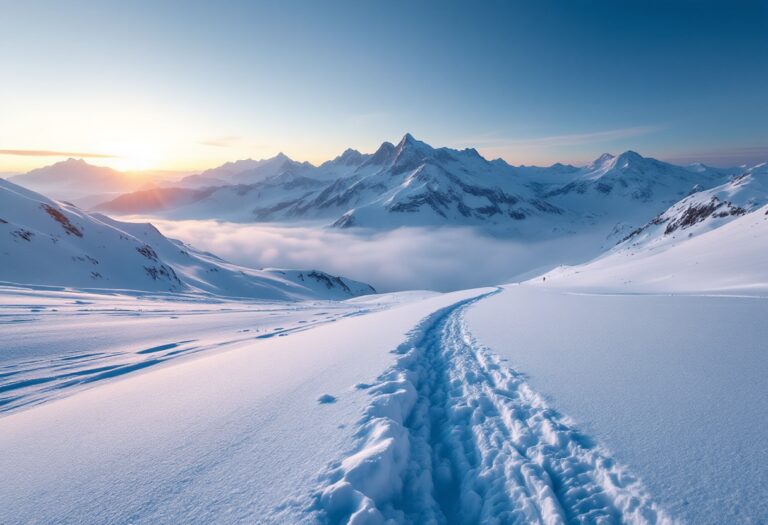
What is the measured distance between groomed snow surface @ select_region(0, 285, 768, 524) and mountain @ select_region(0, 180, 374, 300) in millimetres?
44757

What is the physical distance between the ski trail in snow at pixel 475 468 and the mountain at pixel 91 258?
48.5m

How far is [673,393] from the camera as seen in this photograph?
5.37m

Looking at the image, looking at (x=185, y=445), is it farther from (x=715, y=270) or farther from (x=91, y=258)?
(x=91, y=258)

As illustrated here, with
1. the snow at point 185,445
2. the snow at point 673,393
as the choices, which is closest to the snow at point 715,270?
the snow at point 673,393

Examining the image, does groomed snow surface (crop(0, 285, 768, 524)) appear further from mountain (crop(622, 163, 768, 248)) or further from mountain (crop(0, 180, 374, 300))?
mountain (crop(622, 163, 768, 248))

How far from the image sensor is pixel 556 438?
4.64 metres

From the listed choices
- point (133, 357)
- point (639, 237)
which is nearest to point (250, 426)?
point (133, 357)

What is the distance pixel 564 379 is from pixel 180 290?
206 feet

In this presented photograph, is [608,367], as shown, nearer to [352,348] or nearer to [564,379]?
[564,379]

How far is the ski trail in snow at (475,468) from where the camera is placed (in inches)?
139

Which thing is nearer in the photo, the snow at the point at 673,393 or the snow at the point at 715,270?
the snow at the point at 673,393

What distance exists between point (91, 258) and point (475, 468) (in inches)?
2600

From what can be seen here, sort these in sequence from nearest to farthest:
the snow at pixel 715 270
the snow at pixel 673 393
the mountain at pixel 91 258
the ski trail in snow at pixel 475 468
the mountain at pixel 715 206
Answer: the snow at pixel 673 393
the ski trail in snow at pixel 475 468
the snow at pixel 715 270
the mountain at pixel 91 258
the mountain at pixel 715 206

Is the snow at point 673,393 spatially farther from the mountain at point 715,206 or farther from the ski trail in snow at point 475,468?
the mountain at point 715,206
